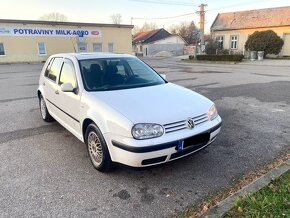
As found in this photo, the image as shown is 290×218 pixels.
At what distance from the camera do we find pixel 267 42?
29.1m

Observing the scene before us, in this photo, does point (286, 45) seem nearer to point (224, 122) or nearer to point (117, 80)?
point (224, 122)

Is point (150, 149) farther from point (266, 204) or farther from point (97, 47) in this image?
point (97, 47)

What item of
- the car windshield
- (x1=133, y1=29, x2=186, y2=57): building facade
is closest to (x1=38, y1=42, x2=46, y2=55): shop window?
(x1=133, y1=29, x2=186, y2=57): building facade

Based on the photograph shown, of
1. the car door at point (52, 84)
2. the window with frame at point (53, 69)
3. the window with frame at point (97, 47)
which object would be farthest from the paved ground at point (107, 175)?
the window with frame at point (97, 47)

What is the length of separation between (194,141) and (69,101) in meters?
2.15

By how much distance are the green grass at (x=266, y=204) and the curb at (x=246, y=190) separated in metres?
0.06

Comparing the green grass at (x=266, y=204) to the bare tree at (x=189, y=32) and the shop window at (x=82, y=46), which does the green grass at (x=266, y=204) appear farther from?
the bare tree at (x=189, y=32)

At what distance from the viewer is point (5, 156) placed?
13.6ft

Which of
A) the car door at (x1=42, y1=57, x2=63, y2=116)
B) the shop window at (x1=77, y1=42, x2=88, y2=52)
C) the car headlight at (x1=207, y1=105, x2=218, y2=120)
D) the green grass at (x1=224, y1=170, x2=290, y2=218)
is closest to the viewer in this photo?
the green grass at (x1=224, y1=170, x2=290, y2=218)

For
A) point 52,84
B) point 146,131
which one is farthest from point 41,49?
point 146,131

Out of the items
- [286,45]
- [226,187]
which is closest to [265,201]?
[226,187]

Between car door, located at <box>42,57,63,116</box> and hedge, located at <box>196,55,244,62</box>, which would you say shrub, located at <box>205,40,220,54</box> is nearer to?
hedge, located at <box>196,55,244,62</box>

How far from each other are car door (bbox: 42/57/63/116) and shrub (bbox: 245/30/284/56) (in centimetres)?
2950

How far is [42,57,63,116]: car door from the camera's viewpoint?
191 inches
